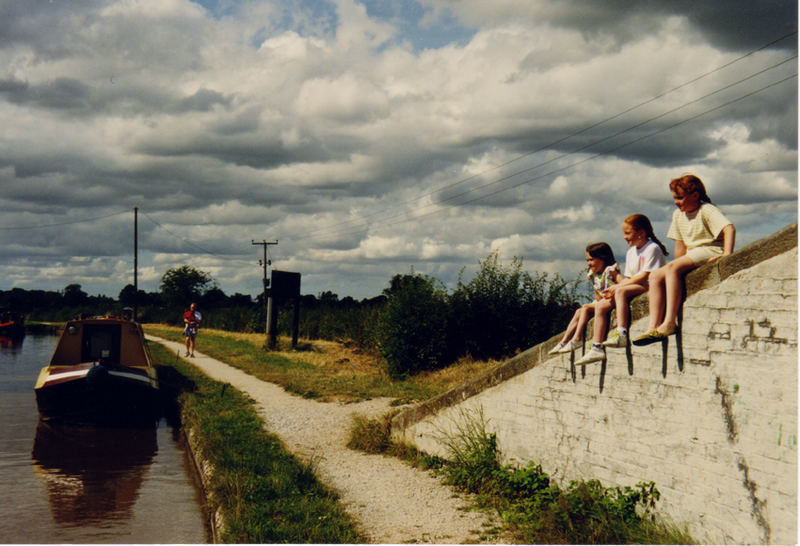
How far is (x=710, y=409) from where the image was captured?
4.75 metres

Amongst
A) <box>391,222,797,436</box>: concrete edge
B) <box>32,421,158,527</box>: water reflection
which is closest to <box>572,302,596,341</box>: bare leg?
<box>391,222,797,436</box>: concrete edge

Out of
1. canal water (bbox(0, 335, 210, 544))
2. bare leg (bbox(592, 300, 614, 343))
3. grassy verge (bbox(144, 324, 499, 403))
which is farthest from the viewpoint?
grassy verge (bbox(144, 324, 499, 403))

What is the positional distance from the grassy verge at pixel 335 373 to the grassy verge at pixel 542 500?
452 cm

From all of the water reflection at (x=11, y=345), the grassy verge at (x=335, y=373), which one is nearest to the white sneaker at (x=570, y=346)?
the grassy verge at (x=335, y=373)

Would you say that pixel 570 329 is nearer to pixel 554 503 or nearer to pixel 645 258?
pixel 645 258

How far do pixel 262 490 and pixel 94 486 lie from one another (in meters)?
3.37

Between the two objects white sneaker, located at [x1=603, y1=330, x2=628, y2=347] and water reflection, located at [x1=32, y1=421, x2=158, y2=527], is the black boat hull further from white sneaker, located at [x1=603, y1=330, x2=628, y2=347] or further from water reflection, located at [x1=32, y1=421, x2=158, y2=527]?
white sneaker, located at [x1=603, y1=330, x2=628, y2=347]

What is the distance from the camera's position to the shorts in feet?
16.5

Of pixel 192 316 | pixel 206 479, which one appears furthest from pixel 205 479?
pixel 192 316

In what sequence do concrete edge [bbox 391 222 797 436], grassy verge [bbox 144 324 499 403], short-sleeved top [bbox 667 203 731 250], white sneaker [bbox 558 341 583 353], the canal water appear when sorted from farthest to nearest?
grassy verge [bbox 144 324 499 403]
the canal water
white sneaker [bbox 558 341 583 353]
short-sleeved top [bbox 667 203 731 250]
concrete edge [bbox 391 222 797 436]

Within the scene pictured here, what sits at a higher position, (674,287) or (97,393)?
(674,287)

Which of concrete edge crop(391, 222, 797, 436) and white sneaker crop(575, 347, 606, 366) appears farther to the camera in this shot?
white sneaker crop(575, 347, 606, 366)

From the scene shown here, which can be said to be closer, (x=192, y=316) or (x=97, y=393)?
(x=97, y=393)

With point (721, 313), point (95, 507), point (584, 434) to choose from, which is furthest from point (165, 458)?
point (721, 313)
